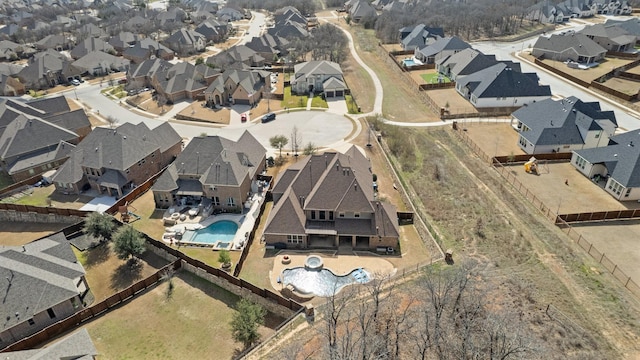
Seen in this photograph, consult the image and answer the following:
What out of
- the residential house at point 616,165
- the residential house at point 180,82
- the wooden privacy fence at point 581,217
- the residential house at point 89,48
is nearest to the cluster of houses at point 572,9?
the residential house at point 616,165

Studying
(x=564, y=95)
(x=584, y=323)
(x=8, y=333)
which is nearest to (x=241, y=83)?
(x=8, y=333)

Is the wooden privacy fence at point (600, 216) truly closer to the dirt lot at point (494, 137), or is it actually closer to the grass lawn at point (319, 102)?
the dirt lot at point (494, 137)

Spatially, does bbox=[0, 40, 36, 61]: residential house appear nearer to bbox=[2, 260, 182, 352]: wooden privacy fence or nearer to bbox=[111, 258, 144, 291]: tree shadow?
bbox=[111, 258, 144, 291]: tree shadow

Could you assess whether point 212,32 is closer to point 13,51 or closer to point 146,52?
point 146,52

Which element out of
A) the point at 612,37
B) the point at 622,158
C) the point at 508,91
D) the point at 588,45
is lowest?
the point at 622,158

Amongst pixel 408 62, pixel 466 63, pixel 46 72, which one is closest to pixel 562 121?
pixel 466 63
